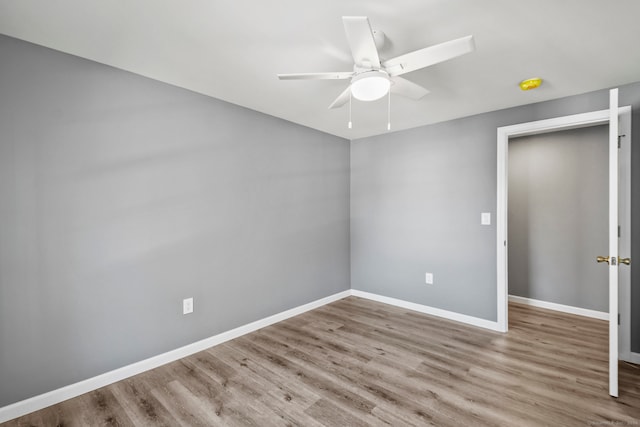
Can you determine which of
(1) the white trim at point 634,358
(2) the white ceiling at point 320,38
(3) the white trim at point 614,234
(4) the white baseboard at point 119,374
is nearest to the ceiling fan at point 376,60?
(2) the white ceiling at point 320,38

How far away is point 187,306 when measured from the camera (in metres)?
2.63

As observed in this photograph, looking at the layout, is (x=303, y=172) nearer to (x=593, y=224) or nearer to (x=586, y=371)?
(x=586, y=371)

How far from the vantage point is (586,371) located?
2.31 m

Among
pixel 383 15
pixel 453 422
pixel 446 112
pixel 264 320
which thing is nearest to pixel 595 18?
pixel 383 15

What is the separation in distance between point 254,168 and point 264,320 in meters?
1.66

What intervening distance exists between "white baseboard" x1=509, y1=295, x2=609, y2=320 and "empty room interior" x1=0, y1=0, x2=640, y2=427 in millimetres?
23

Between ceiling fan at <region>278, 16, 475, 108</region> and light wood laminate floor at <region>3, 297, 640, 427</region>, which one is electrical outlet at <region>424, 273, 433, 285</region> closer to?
light wood laminate floor at <region>3, 297, 640, 427</region>

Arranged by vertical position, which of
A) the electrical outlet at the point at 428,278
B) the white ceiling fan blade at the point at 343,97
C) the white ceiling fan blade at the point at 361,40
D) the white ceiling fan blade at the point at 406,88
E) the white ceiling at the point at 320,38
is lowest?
the electrical outlet at the point at 428,278

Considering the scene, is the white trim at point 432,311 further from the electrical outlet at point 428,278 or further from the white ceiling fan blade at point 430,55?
the white ceiling fan blade at point 430,55

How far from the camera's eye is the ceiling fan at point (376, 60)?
1404mm

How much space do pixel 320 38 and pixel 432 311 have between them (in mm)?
3200

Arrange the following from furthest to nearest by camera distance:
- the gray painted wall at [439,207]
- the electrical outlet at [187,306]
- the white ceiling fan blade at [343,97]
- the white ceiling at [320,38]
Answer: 1. the gray painted wall at [439,207]
2. the electrical outlet at [187,306]
3. the white ceiling fan blade at [343,97]
4. the white ceiling at [320,38]

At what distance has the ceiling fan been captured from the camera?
4.61ft

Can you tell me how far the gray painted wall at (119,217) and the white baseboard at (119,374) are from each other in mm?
50
